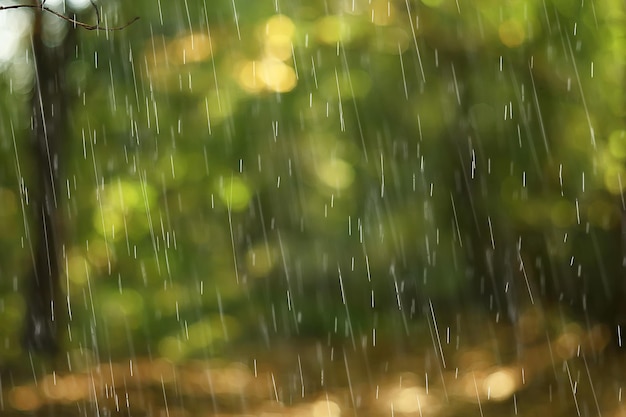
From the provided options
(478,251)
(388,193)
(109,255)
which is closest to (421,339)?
(478,251)

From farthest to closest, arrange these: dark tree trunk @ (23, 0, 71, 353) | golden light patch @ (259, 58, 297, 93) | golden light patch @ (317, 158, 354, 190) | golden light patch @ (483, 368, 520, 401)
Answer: golden light patch @ (317, 158, 354, 190), golden light patch @ (259, 58, 297, 93), dark tree trunk @ (23, 0, 71, 353), golden light patch @ (483, 368, 520, 401)

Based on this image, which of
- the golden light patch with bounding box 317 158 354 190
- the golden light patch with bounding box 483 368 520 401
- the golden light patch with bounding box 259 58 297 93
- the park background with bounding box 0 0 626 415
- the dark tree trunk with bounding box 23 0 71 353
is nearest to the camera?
the golden light patch with bounding box 483 368 520 401

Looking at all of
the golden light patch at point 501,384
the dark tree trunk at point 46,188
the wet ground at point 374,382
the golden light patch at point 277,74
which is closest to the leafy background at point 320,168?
the golden light patch at point 277,74

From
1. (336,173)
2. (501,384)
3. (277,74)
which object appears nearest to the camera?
(501,384)

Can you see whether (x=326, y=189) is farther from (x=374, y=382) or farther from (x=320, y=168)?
(x=374, y=382)

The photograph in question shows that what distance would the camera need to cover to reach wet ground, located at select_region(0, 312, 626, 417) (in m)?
5.82

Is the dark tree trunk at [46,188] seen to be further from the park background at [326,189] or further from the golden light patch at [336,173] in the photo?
the golden light patch at [336,173]

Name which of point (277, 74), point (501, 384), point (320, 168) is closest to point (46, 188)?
point (277, 74)

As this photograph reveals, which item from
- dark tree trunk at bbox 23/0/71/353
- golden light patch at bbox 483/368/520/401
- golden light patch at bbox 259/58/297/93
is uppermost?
golden light patch at bbox 259/58/297/93

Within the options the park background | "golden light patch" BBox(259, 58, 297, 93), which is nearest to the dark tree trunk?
the park background

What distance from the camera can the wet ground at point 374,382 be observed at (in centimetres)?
582

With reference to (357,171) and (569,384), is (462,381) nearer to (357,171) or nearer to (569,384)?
(569,384)

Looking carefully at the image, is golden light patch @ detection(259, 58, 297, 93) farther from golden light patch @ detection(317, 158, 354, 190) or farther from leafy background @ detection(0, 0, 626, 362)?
golden light patch @ detection(317, 158, 354, 190)

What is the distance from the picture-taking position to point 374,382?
6.85 meters
